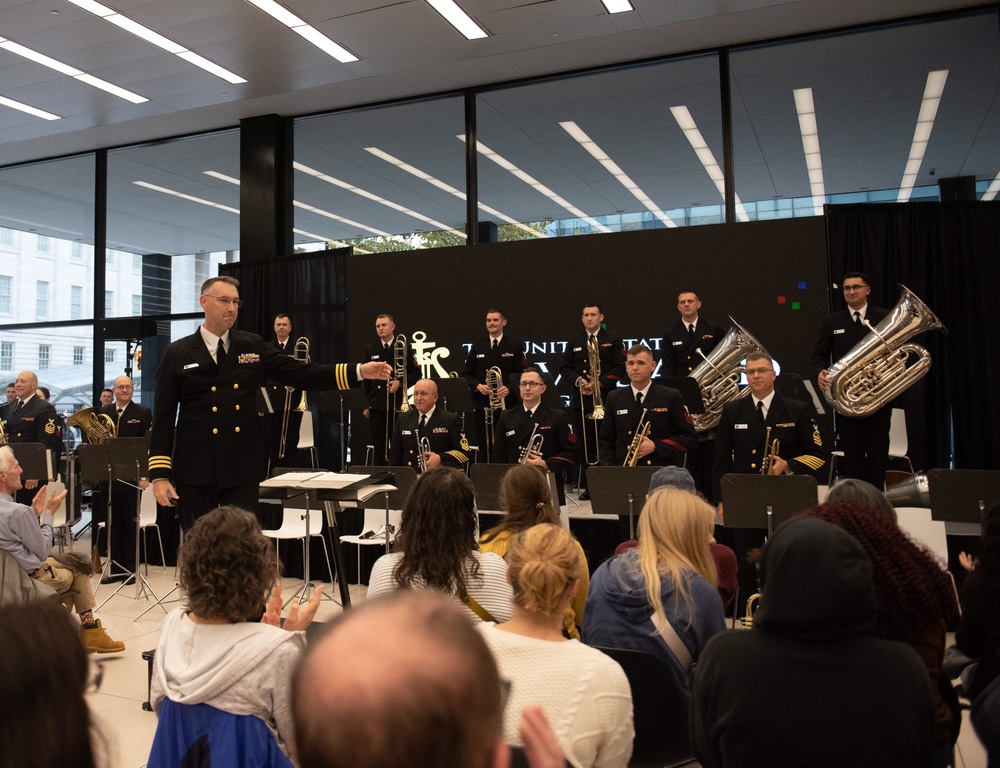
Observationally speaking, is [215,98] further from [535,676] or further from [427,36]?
[535,676]

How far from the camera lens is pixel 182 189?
1157cm

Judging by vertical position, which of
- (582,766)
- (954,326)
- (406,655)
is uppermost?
(954,326)

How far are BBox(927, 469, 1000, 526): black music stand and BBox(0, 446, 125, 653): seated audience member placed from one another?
184 inches

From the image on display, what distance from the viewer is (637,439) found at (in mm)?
5992

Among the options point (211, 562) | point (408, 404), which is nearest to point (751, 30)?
point (408, 404)

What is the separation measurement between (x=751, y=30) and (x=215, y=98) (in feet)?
19.5

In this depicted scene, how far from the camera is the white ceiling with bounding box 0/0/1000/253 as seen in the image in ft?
24.6

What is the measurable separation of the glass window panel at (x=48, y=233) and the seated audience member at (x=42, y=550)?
7.92 metres

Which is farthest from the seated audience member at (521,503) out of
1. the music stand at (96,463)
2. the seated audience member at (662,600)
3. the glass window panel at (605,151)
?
the glass window panel at (605,151)

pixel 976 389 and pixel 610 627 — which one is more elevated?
pixel 976 389

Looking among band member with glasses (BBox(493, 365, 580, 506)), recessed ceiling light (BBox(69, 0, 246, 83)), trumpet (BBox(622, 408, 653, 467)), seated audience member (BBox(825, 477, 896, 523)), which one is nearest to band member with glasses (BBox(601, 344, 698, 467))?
trumpet (BBox(622, 408, 653, 467))

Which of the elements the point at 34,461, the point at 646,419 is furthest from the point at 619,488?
the point at 34,461

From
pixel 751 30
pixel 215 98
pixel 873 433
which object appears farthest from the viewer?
pixel 215 98

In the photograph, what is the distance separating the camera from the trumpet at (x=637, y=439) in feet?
19.6
